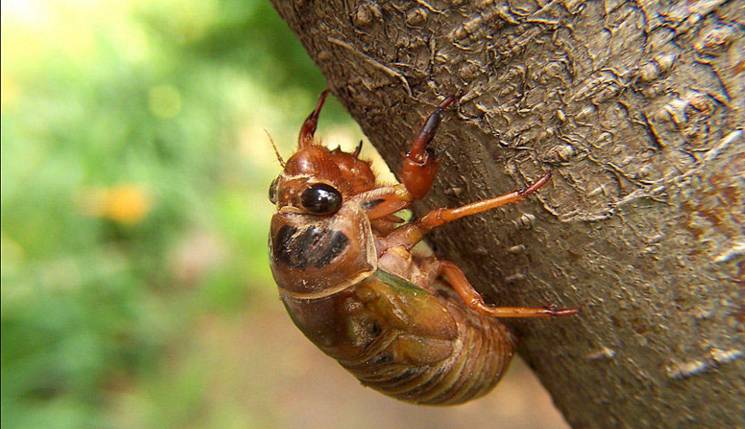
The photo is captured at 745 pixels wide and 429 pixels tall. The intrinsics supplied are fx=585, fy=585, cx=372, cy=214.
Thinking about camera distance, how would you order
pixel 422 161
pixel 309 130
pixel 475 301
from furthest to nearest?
pixel 309 130 → pixel 475 301 → pixel 422 161

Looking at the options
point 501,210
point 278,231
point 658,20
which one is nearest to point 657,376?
point 501,210

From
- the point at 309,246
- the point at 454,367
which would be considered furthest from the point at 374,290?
the point at 454,367

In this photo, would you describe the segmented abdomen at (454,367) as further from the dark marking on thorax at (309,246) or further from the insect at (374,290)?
the dark marking on thorax at (309,246)

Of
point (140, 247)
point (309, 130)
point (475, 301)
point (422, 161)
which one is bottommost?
point (475, 301)

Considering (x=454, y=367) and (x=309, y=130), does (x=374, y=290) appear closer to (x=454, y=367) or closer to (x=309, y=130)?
(x=454, y=367)

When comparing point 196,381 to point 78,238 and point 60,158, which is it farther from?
point 60,158

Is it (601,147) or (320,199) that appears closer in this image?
(601,147)

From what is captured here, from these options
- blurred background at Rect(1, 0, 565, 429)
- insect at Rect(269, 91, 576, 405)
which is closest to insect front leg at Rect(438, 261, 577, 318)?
insect at Rect(269, 91, 576, 405)
